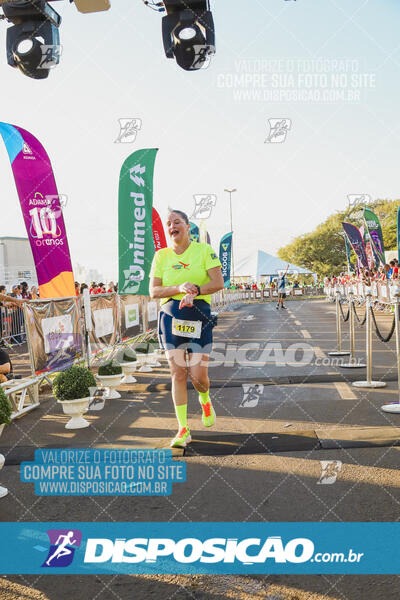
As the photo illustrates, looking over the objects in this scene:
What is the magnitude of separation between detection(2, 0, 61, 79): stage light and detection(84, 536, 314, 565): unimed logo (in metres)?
6.06

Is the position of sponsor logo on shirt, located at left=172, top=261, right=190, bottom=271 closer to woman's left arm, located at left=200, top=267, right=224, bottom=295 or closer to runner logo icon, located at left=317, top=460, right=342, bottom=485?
woman's left arm, located at left=200, top=267, right=224, bottom=295

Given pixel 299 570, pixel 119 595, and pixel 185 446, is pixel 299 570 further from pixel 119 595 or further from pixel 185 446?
pixel 185 446

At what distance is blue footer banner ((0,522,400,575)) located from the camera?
2.87m

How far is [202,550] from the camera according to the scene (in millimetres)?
3039

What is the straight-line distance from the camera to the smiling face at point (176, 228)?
518cm

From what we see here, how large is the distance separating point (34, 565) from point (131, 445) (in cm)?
222

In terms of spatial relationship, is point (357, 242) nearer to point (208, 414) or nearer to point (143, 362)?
point (143, 362)

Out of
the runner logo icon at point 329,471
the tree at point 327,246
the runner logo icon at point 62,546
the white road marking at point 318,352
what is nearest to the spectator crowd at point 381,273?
the white road marking at point 318,352

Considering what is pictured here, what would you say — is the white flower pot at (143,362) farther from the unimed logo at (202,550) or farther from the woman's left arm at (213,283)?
the unimed logo at (202,550)

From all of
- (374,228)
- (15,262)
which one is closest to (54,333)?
(374,228)

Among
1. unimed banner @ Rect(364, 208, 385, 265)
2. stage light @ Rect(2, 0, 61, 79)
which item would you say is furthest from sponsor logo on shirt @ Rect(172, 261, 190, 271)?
unimed banner @ Rect(364, 208, 385, 265)

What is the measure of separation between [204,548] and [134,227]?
28.4ft

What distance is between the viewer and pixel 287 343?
14.2 meters

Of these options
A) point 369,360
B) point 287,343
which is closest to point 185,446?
point 369,360
